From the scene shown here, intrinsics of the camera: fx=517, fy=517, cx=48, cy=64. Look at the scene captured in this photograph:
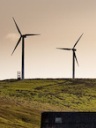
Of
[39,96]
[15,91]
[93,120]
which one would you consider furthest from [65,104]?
[93,120]

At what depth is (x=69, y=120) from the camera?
206 feet

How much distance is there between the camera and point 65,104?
531ft

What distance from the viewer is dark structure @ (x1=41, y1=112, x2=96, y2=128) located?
61584mm

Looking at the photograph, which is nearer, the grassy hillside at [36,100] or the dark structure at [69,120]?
the dark structure at [69,120]

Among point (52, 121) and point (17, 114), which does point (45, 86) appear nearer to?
point (17, 114)

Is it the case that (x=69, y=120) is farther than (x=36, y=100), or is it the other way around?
(x=36, y=100)

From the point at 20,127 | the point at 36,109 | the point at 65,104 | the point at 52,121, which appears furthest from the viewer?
the point at 65,104

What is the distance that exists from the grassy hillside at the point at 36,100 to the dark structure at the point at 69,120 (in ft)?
185

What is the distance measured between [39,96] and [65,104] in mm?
11766

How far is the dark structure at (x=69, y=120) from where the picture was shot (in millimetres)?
61584

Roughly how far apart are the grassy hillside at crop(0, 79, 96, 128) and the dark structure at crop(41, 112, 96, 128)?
5626 cm

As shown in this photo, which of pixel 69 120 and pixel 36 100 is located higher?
pixel 36 100

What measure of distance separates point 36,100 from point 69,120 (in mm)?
98173

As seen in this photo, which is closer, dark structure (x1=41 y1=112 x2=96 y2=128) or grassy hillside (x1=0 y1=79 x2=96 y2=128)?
dark structure (x1=41 y1=112 x2=96 y2=128)
